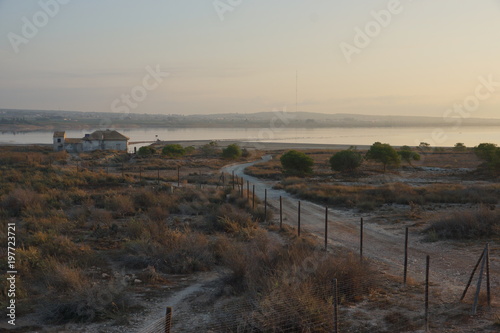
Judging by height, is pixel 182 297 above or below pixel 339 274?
below

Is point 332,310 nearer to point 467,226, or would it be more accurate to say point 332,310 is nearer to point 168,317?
point 168,317

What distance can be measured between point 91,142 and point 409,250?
234ft

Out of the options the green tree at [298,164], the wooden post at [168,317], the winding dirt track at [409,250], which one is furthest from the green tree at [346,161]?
the wooden post at [168,317]

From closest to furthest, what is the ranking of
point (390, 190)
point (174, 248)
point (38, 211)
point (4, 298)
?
point (4, 298), point (174, 248), point (38, 211), point (390, 190)

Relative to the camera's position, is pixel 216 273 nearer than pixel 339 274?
No

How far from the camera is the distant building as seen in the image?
244 ft

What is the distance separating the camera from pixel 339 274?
375 inches

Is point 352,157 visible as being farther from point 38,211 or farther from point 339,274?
point 339,274

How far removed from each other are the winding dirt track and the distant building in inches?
2443

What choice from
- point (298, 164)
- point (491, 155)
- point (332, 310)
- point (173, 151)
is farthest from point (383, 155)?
point (332, 310)

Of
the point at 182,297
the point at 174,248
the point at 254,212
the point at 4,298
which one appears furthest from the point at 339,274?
the point at 254,212

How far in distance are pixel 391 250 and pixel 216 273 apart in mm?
5950

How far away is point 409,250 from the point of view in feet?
46.3

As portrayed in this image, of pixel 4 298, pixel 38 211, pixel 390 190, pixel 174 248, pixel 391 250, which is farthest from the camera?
pixel 390 190
